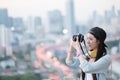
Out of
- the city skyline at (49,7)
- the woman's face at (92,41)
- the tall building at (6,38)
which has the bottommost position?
the tall building at (6,38)

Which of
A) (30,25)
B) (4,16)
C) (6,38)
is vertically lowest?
(6,38)

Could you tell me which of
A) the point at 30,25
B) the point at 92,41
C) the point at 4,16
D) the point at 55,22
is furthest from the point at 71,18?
the point at 92,41

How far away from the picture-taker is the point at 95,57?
5.16ft

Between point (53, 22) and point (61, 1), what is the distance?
246 millimetres

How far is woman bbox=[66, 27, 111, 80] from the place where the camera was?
1.53m

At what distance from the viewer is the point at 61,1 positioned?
3.17m

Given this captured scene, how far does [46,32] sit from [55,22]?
0.47ft

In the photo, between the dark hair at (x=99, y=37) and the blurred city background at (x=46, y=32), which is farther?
the blurred city background at (x=46, y=32)

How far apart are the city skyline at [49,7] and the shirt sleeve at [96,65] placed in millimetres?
1612

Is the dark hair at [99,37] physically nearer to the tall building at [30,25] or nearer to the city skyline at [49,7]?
the city skyline at [49,7]

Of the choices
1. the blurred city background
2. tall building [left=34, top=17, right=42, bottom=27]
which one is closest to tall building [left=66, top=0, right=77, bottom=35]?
the blurred city background

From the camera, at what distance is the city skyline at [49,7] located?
3.14 m

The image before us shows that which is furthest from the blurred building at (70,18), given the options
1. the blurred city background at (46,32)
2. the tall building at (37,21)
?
the tall building at (37,21)

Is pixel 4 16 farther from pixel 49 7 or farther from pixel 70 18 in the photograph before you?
pixel 70 18
